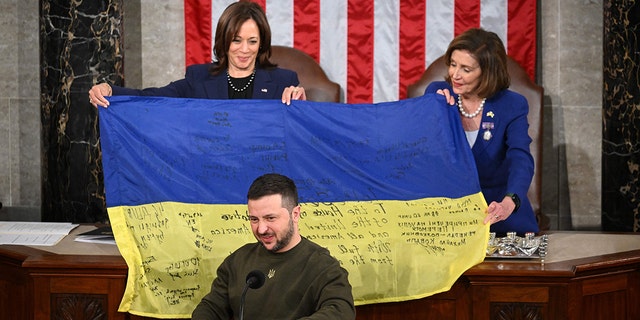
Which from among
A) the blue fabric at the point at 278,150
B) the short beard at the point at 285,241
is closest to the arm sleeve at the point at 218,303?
the short beard at the point at 285,241

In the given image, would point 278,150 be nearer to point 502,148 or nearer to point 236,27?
point 236,27

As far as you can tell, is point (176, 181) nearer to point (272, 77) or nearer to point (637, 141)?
point (272, 77)

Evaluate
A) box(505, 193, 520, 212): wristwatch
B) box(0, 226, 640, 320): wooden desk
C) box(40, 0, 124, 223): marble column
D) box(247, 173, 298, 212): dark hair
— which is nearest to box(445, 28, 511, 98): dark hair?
box(505, 193, 520, 212): wristwatch

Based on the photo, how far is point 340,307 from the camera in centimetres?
353

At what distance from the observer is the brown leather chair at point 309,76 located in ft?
22.3

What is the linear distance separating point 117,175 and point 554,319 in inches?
85.6

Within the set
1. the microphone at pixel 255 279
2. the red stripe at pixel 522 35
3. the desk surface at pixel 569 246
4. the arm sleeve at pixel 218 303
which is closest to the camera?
the microphone at pixel 255 279

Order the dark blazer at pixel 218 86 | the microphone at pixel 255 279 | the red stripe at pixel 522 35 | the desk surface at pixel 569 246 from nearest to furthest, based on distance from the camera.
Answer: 1. the microphone at pixel 255 279
2. the desk surface at pixel 569 246
3. the dark blazer at pixel 218 86
4. the red stripe at pixel 522 35

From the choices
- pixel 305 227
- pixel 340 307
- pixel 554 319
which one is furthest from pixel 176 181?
pixel 554 319

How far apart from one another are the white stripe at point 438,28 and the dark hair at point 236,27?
6.63 ft

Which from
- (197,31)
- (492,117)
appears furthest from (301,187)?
(197,31)

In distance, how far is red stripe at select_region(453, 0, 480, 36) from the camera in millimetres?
6980

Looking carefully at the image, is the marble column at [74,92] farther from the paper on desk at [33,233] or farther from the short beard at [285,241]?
the short beard at [285,241]

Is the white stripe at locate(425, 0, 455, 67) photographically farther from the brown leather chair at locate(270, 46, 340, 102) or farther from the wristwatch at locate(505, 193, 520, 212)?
the wristwatch at locate(505, 193, 520, 212)
